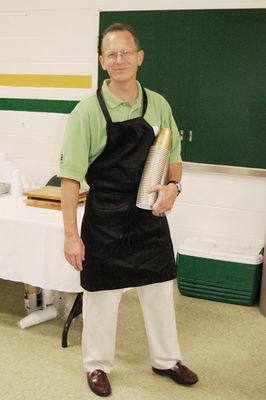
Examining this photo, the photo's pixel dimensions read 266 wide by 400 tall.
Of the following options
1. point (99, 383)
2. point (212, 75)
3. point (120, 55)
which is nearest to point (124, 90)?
point (120, 55)

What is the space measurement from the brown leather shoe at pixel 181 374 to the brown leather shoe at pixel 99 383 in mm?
283

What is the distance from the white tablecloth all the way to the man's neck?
0.77 metres

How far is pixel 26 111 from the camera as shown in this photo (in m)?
4.08

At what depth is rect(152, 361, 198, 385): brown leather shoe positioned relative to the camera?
2.32 metres

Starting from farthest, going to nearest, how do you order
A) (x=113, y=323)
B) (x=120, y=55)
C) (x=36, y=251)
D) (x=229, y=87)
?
(x=229, y=87) < (x=36, y=251) < (x=113, y=323) < (x=120, y=55)

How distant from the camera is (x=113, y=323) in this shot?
2.23m

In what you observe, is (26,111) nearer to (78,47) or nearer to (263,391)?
(78,47)

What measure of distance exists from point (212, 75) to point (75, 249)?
1.89m

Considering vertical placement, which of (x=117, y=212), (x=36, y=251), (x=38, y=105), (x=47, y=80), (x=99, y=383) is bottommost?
(x=99, y=383)

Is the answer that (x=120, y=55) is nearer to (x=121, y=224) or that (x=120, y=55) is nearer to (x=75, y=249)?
(x=121, y=224)

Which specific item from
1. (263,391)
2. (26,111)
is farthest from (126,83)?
(26,111)

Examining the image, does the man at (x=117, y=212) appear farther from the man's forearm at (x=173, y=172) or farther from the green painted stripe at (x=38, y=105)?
the green painted stripe at (x=38, y=105)

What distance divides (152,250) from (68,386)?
751 mm

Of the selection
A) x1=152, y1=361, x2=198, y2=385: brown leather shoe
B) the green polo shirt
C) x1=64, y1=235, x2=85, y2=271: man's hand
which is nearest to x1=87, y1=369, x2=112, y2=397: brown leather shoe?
A: x1=152, y1=361, x2=198, y2=385: brown leather shoe
